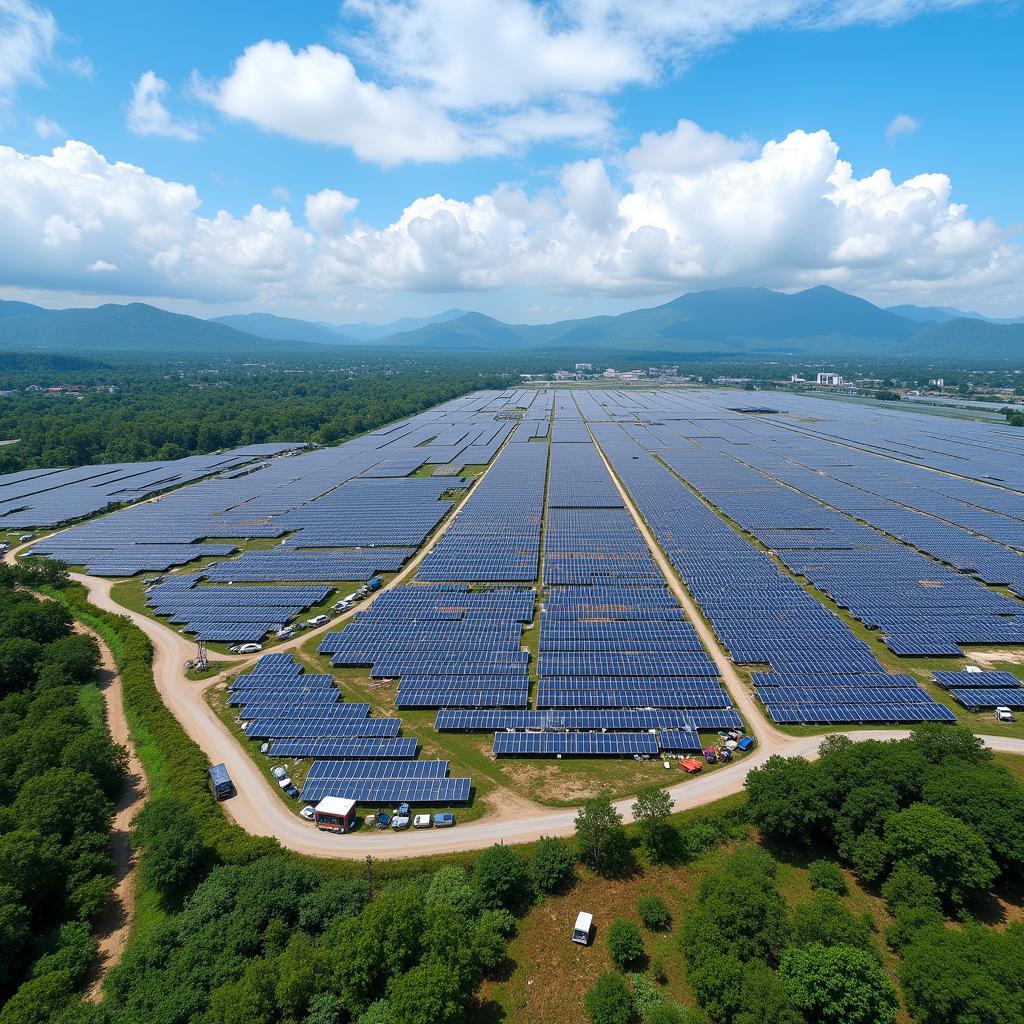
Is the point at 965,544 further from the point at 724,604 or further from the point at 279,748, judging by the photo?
the point at 279,748

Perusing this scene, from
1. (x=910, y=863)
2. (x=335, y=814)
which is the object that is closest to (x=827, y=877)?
(x=910, y=863)

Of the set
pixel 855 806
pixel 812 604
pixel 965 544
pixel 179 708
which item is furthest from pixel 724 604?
pixel 179 708

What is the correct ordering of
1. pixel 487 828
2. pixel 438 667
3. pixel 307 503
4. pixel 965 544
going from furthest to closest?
pixel 307 503 → pixel 965 544 → pixel 438 667 → pixel 487 828

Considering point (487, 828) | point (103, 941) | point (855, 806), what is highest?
point (855, 806)

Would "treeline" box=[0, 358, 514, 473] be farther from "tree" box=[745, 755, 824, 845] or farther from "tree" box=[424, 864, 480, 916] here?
"tree" box=[745, 755, 824, 845]

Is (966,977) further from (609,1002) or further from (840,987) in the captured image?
(609,1002)

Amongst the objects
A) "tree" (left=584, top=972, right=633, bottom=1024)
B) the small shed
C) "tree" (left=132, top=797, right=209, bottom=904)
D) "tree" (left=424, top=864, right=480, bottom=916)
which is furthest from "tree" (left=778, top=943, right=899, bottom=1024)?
"tree" (left=132, top=797, right=209, bottom=904)
